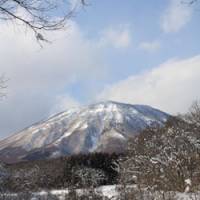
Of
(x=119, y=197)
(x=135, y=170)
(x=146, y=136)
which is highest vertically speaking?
(x=146, y=136)

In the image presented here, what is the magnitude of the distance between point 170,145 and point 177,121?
10.3 meters

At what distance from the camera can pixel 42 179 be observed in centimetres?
2631

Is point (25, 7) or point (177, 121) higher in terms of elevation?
point (177, 121)

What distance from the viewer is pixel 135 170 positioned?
22000 mm

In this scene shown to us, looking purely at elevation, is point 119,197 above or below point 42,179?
below

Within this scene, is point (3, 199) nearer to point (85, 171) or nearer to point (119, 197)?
point (119, 197)

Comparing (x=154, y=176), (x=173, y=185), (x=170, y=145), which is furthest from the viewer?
(x=170, y=145)

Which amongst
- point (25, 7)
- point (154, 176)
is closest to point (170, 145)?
point (154, 176)

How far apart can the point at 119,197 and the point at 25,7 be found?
21.7ft

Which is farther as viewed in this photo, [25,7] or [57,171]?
[57,171]

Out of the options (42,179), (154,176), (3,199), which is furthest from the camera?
(42,179)

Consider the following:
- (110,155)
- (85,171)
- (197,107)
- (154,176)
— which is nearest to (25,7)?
(154,176)

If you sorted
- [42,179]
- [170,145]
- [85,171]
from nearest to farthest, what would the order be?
1. [170,145]
2. [42,179]
3. [85,171]

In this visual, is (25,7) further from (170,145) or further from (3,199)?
(170,145)
